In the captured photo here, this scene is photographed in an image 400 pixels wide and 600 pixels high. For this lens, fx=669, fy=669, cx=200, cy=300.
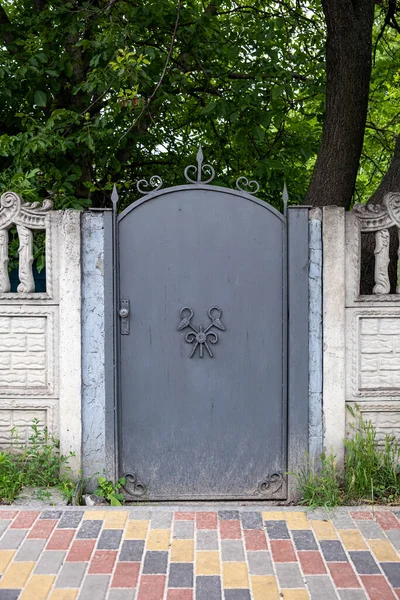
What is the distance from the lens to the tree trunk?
6211 millimetres

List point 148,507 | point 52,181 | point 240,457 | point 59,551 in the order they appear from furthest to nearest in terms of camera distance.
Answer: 1. point 52,181
2. point 240,457
3. point 148,507
4. point 59,551

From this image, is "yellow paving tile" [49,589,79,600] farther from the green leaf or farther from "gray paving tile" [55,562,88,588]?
the green leaf

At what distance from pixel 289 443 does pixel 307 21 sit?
237 inches

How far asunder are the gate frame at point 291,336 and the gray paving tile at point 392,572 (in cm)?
116

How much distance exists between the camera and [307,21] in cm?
Answer: 870

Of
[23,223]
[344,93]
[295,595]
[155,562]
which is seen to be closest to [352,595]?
[295,595]

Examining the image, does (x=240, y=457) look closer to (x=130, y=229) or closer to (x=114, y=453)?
(x=114, y=453)

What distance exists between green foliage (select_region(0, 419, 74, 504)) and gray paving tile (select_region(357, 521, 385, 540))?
2.03 m

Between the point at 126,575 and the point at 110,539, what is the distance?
46 cm

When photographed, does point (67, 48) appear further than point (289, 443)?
Yes

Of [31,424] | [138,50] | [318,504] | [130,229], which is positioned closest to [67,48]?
[138,50]

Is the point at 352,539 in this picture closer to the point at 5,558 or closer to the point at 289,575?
the point at 289,575

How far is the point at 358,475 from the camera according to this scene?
4828 millimetres

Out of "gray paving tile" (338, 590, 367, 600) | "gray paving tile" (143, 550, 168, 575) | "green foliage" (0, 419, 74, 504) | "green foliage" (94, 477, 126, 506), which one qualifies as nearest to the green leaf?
"green foliage" (0, 419, 74, 504)
